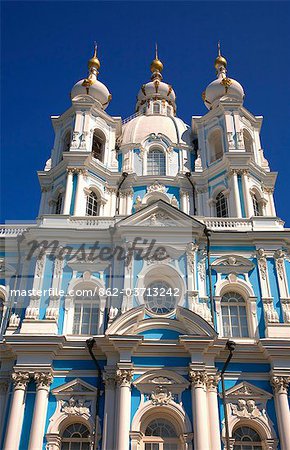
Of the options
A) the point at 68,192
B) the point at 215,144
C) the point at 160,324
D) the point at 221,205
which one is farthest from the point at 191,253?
the point at 215,144

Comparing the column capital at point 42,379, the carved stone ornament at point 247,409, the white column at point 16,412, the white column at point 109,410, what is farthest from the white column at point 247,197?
the white column at point 16,412

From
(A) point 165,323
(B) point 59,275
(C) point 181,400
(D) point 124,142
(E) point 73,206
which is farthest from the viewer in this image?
(D) point 124,142

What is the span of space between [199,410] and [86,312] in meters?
6.65

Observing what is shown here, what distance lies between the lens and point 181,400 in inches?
827

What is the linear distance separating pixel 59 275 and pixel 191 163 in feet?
41.9

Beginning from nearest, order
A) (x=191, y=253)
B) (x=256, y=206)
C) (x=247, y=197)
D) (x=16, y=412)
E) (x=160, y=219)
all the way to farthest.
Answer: (x=16, y=412) < (x=191, y=253) < (x=160, y=219) < (x=247, y=197) < (x=256, y=206)

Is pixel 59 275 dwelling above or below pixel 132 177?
below

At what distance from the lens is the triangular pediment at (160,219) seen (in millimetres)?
25250

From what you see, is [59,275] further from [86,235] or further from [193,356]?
[193,356]

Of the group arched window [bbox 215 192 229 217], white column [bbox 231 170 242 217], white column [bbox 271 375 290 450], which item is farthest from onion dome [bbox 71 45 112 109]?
white column [bbox 271 375 290 450]

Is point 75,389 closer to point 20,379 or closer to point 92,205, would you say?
point 20,379

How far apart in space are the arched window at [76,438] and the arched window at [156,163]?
52.7 feet

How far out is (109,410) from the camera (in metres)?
20.7

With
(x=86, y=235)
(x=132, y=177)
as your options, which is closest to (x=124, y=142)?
(x=132, y=177)
